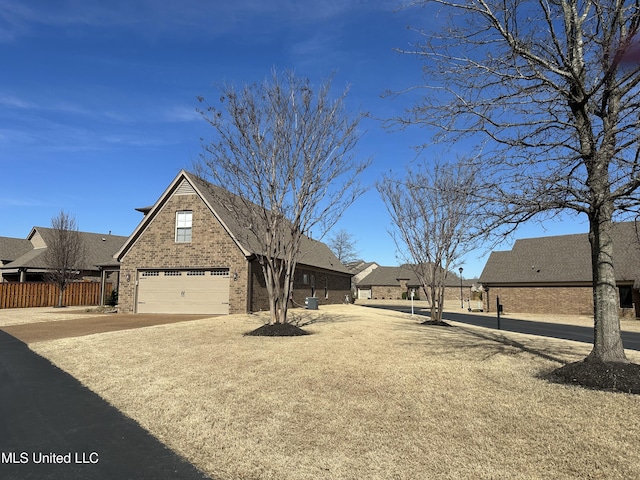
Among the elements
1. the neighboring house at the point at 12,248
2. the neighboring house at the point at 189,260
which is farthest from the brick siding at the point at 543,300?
the neighboring house at the point at 12,248

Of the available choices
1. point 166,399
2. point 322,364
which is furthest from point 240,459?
point 322,364

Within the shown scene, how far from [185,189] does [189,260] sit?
12.7 feet

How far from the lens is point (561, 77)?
25.7ft

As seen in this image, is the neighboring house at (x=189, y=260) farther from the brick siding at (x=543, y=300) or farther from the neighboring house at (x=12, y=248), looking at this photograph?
the brick siding at (x=543, y=300)

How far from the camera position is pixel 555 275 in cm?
3291

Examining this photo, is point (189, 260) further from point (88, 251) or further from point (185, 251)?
point (88, 251)

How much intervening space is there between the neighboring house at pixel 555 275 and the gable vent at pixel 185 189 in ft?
82.3

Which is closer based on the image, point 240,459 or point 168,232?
point 240,459

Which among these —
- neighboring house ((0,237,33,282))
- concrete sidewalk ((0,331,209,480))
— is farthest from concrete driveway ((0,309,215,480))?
neighboring house ((0,237,33,282))

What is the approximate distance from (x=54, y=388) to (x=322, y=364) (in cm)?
463

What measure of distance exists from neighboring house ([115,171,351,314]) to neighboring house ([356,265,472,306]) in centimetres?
4817

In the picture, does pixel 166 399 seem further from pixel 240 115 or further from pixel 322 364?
pixel 240 115

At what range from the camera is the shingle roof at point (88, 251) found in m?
35.2

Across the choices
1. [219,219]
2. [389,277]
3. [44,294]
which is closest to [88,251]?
[44,294]
